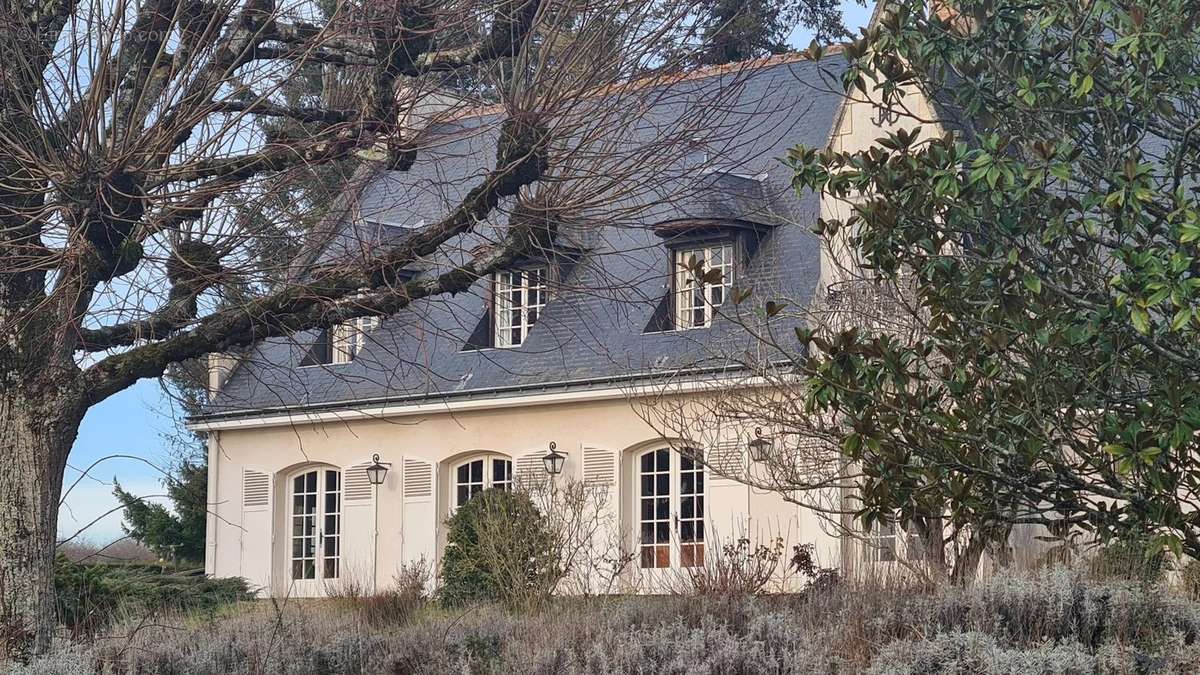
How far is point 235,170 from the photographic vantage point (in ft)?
28.0

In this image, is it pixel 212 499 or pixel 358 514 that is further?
pixel 212 499

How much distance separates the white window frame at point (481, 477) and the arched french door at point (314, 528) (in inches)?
84.0

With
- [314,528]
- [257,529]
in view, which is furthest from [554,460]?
[257,529]

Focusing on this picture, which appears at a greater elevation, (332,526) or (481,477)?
(481,477)

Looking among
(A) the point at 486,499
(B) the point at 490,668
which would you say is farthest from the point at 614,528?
(B) the point at 490,668

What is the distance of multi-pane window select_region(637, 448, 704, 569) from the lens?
2122cm

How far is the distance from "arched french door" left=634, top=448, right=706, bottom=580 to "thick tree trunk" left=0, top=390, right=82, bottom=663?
1243 cm

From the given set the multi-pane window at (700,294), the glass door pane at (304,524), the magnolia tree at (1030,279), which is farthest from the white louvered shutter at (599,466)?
the magnolia tree at (1030,279)

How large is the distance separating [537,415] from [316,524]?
4.68 m

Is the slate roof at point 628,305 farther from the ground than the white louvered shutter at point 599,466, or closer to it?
farther from the ground

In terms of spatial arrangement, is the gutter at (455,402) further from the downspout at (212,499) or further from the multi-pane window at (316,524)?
the multi-pane window at (316,524)

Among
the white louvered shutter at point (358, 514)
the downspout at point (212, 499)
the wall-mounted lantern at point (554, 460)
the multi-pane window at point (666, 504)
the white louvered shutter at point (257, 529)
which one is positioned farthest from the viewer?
the downspout at point (212, 499)

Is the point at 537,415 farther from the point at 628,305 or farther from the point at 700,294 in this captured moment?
the point at 700,294

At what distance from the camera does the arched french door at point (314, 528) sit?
24609 millimetres
